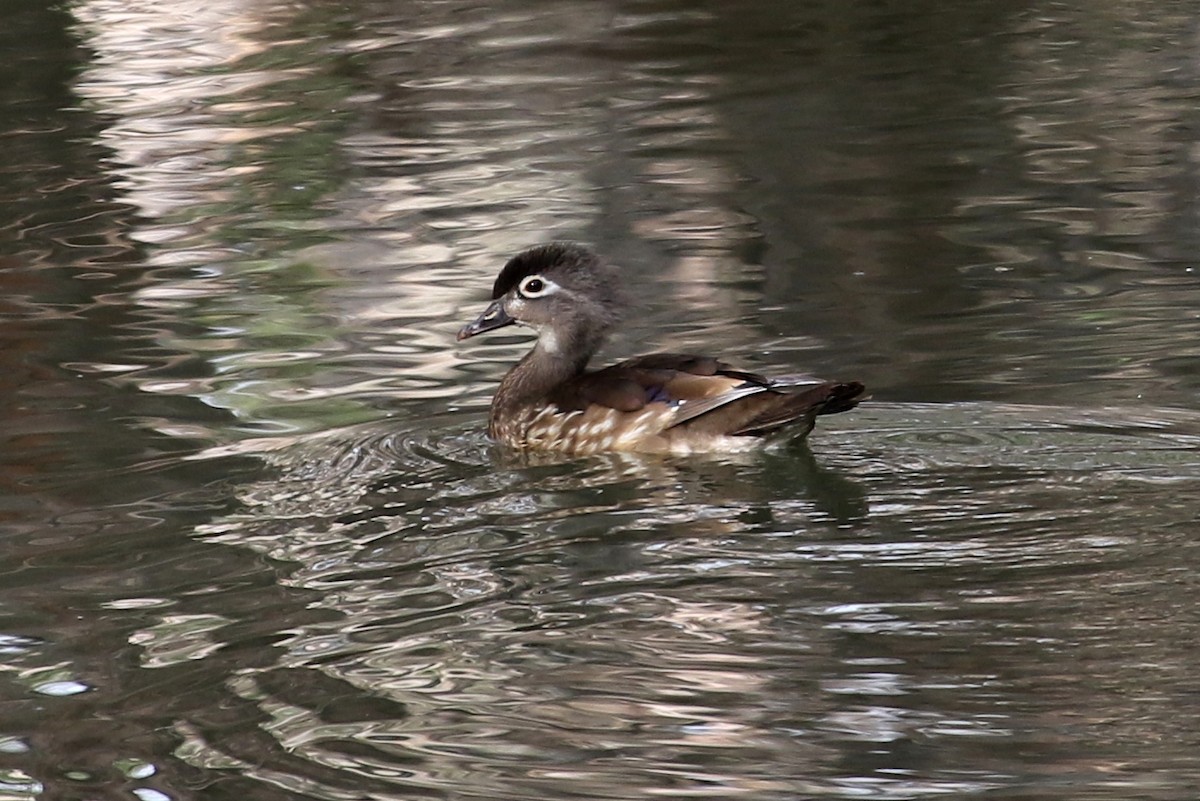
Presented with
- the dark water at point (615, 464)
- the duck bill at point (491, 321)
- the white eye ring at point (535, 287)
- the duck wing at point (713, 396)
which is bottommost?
the dark water at point (615, 464)

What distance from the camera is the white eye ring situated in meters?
8.19

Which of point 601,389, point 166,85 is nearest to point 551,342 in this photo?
point 601,389

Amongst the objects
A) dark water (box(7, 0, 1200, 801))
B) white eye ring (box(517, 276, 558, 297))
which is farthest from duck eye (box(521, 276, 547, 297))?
dark water (box(7, 0, 1200, 801))

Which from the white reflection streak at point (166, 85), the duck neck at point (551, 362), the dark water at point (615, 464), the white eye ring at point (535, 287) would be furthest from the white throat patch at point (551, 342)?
the white reflection streak at point (166, 85)

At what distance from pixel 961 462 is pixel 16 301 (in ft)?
18.0

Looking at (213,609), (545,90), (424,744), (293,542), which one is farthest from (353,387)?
(545,90)

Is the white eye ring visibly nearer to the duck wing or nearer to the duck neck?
the duck neck

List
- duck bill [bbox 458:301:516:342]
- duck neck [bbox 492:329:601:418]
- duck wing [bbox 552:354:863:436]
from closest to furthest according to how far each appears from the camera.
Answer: duck wing [bbox 552:354:863:436], duck neck [bbox 492:329:601:418], duck bill [bbox 458:301:516:342]

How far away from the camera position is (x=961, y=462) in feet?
22.5

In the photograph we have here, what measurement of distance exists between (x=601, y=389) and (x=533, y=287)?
0.75 metres

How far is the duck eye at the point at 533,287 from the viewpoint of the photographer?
8.19m

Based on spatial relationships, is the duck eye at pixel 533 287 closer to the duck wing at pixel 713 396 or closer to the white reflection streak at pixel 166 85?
the duck wing at pixel 713 396

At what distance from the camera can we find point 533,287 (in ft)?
27.0

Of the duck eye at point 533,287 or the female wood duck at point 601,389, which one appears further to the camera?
the duck eye at point 533,287
